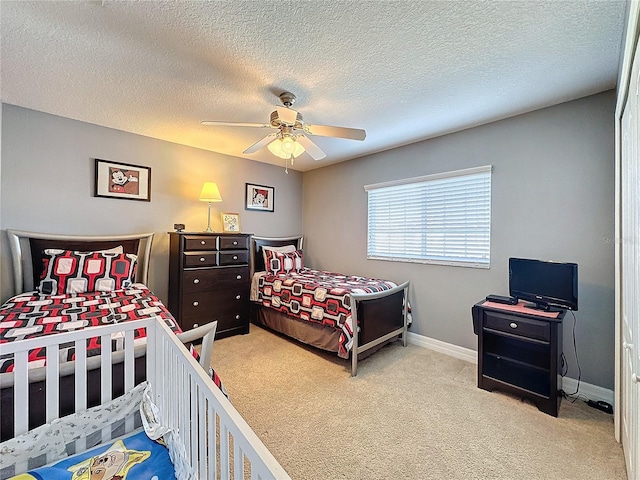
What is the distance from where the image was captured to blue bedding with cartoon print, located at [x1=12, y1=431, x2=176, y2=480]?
1058 millimetres

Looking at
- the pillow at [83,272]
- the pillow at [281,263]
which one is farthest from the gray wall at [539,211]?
the pillow at [83,272]

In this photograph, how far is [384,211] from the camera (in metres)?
3.83

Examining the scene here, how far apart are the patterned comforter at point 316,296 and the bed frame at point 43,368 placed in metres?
1.25

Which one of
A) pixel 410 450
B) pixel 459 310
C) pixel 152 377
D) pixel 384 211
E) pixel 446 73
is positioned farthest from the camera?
pixel 384 211

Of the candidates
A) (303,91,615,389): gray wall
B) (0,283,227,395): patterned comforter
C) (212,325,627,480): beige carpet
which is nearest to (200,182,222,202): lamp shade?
(0,283,227,395): patterned comforter

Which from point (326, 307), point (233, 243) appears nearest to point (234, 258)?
point (233, 243)

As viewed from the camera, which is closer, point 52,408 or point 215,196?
point 52,408

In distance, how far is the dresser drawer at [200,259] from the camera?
3.25 m

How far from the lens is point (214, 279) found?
342 centimetres

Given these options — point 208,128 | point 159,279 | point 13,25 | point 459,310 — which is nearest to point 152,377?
point 13,25

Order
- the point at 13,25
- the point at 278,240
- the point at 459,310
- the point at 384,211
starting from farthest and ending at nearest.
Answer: the point at 278,240, the point at 384,211, the point at 459,310, the point at 13,25

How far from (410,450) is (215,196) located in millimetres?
3149

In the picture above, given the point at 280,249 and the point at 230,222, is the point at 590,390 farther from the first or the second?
the point at 230,222

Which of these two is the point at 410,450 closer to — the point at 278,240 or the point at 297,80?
the point at 297,80
